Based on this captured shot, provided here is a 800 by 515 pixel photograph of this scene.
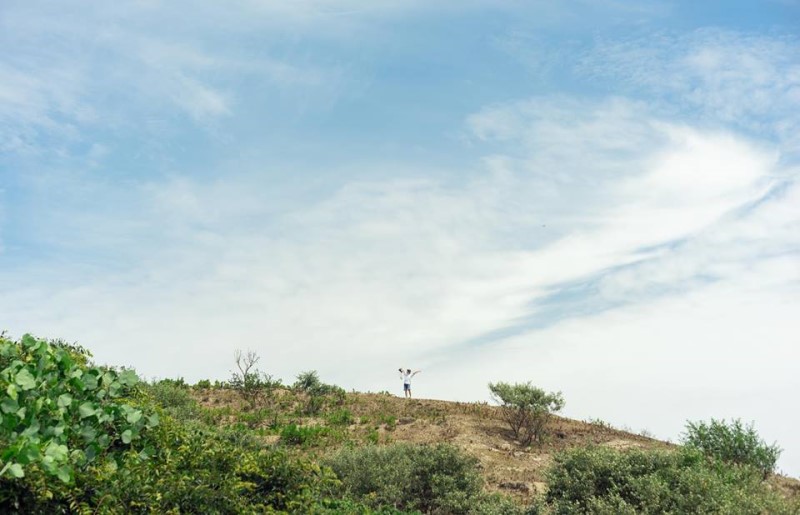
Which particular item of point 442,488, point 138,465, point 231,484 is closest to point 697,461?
point 442,488

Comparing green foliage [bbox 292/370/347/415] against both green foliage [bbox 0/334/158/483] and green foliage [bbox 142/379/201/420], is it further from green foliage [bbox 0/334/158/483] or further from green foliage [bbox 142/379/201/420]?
green foliage [bbox 0/334/158/483]

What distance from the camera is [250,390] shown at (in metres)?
30.6

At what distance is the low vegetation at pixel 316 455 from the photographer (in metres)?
7.45

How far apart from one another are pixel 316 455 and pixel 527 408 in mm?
15328

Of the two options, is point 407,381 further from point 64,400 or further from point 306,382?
point 64,400

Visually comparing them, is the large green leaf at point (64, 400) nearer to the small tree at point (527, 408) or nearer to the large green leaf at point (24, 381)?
the large green leaf at point (24, 381)

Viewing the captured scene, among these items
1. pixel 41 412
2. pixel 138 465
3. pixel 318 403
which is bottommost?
pixel 138 465

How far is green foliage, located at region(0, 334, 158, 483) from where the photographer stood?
7.07 meters

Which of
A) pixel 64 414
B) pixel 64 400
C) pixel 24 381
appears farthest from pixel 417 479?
pixel 24 381

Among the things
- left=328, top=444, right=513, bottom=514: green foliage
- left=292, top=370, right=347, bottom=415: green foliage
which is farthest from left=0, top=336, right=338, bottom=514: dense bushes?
left=292, top=370, right=347, bottom=415: green foliage

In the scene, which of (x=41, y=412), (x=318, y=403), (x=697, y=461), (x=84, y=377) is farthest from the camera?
(x=318, y=403)

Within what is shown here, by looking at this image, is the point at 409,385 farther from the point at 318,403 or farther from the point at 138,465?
the point at 138,465

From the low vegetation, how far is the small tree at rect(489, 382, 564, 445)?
0.19 ft

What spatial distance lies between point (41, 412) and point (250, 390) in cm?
2329
